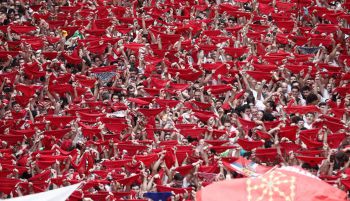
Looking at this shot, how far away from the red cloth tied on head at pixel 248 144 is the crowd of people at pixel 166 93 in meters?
0.02

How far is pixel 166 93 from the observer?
692 inches

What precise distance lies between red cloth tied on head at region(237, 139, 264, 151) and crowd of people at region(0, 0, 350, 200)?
16 millimetres

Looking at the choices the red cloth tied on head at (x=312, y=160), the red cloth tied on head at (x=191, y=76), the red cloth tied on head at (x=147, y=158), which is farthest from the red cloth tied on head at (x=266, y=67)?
the red cloth tied on head at (x=147, y=158)

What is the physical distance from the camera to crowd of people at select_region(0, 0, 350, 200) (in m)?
15.1

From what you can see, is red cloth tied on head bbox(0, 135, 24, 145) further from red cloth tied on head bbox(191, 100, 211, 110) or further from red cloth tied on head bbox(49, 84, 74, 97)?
red cloth tied on head bbox(191, 100, 211, 110)

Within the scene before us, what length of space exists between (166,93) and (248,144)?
2637mm

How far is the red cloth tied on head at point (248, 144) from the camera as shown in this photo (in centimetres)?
1530

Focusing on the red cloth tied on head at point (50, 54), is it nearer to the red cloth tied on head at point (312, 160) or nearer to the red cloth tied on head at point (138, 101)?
the red cloth tied on head at point (138, 101)

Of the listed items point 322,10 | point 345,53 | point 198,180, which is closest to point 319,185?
point 198,180

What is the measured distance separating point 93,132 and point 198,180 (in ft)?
7.91

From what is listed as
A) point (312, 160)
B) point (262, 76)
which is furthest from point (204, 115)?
point (312, 160)

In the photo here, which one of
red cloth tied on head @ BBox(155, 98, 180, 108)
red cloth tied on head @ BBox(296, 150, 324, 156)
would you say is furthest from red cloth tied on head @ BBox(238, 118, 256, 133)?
red cloth tied on head @ BBox(155, 98, 180, 108)

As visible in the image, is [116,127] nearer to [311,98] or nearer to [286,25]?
[311,98]

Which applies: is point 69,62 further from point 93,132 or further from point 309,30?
point 309,30
